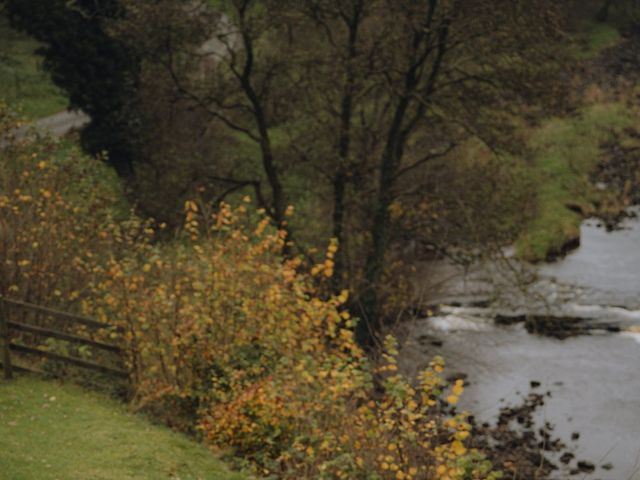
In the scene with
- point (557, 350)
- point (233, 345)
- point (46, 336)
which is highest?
point (233, 345)

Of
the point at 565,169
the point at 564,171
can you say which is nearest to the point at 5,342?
the point at 564,171

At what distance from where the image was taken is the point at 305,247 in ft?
82.9

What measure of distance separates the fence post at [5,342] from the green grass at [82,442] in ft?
0.83

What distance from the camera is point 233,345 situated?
1516 cm

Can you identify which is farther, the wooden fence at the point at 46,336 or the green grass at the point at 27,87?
the green grass at the point at 27,87

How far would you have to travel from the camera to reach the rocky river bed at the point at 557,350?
62.7 ft

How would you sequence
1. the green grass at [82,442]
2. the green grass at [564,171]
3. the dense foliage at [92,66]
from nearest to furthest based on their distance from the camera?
the green grass at [82,442] → the dense foliage at [92,66] → the green grass at [564,171]

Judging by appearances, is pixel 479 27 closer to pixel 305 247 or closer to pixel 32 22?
pixel 305 247

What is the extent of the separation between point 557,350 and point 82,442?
15168 mm

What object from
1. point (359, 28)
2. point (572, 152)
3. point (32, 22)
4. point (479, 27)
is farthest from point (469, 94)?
point (572, 152)

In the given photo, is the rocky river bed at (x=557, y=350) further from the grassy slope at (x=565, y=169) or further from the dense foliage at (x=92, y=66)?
the dense foliage at (x=92, y=66)

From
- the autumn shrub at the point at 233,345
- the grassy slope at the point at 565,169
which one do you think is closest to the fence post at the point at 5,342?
the autumn shrub at the point at 233,345

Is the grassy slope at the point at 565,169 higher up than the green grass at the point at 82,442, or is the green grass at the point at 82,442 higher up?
the grassy slope at the point at 565,169

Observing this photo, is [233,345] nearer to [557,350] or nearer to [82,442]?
[82,442]
